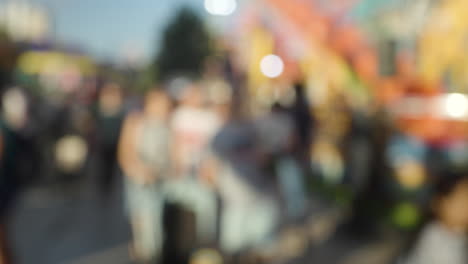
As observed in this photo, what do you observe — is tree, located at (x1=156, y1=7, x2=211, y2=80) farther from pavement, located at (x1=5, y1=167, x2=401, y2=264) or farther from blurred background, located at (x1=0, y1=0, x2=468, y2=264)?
pavement, located at (x1=5, y1=167, x2=401, y2=264)

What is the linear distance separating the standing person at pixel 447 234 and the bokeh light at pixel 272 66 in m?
3.58

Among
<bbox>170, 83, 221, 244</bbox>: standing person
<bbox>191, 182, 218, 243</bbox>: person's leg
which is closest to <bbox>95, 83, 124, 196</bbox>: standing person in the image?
<bbox>170, 83, 221, 244</bbox>: standing person

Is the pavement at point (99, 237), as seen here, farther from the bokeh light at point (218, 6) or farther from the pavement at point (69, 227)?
the bokeh light at point (218, 6)

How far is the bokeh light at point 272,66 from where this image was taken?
17.7 ft

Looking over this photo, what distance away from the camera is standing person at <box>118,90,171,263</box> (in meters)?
2.87

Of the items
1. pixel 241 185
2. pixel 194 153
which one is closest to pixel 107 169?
pixel 194 153

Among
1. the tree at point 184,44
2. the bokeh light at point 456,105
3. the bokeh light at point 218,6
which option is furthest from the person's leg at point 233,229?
the tree at point 184,44

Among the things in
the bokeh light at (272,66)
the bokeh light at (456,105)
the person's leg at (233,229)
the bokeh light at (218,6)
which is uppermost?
the bokeh light at (218,6)

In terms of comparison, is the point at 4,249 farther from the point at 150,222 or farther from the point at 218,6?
the point at 218,6

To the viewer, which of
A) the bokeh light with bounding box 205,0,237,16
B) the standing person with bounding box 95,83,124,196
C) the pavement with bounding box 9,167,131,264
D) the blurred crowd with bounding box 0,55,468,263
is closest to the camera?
the blurred crowd with bounding box 0,55,468,263

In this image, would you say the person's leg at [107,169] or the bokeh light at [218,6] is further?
the person's leg at [107,169]

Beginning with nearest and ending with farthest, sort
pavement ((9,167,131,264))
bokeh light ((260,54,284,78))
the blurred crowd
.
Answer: the blurred crowd < pavement ((9,167,131,264)) < bokeh light ((260,54,284,78))

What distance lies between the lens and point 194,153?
3.18m

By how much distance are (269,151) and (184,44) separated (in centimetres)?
1200
